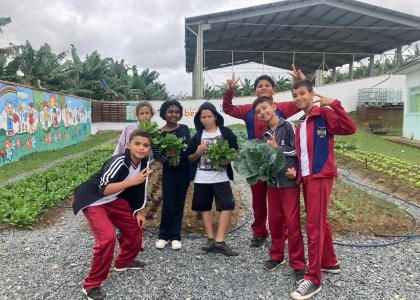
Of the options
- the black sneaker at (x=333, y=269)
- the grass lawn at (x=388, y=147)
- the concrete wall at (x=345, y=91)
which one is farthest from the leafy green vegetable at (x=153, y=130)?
the concrete wall at (x=345, y=91)

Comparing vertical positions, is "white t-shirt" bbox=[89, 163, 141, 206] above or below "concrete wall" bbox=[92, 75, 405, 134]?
below

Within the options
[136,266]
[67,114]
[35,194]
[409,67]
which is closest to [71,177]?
[35,194]

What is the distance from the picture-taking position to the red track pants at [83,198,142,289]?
2953mm

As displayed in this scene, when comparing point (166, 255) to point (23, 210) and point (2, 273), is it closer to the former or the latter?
point (2, 273)

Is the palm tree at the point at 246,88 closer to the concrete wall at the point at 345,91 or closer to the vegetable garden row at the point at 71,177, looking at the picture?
the concrete wall at the point at 345,91

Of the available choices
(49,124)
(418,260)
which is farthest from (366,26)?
(418,260)

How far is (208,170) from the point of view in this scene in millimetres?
3900

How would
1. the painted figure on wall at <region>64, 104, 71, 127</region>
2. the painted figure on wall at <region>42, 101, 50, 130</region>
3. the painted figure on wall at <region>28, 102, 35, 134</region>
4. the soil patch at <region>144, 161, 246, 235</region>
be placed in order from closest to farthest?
the soil patch at <region>144, 161, 246, 235</region>
the painted figure on wall at <region>28, 102, 35, 134</region>
the painted figure on wall at <region>42, 101, 50, 130</region>
the painted figure on wall at <region>64, 104, 71, 127</region>

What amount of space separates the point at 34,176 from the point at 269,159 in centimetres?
642

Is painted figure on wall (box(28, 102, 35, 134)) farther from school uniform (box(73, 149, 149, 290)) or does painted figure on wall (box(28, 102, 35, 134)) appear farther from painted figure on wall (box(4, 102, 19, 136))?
school uniform (box(73, 149, 149, 290))

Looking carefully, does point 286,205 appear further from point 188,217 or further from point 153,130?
point 188,217

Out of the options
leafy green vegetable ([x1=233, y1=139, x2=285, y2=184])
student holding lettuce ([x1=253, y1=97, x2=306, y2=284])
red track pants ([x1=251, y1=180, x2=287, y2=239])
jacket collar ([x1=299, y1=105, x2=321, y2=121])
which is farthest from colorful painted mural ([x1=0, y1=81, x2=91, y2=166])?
jacket collar ([x1=299, y1=105, x2=321, y2=121])

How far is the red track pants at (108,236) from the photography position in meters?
2.95

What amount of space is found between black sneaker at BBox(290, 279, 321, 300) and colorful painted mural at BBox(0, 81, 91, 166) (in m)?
10.4
